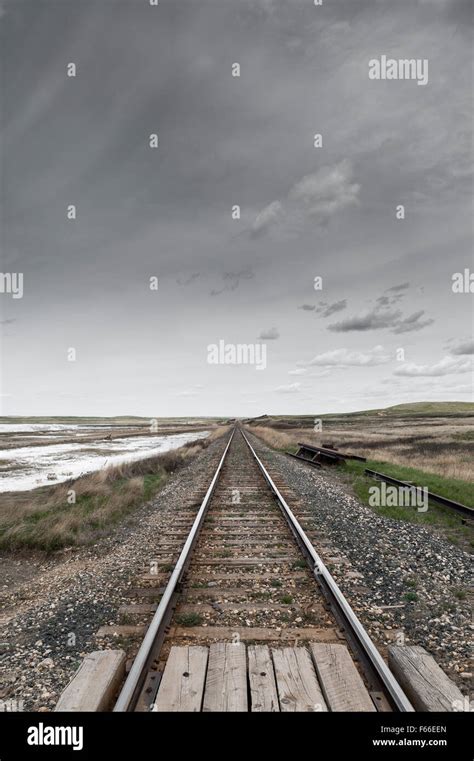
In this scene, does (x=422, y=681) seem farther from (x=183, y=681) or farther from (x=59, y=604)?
(x=59, y=604)

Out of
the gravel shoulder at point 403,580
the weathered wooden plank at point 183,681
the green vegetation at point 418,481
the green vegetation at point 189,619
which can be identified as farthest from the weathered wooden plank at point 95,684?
the green vegetation at point 418,481

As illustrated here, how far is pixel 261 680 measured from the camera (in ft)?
9.92

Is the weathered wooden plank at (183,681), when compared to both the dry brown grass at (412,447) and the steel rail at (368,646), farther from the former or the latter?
the dry brown grass at (412,447)

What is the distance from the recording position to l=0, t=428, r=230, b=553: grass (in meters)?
7.31

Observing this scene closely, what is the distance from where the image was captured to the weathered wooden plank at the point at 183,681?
109 inches

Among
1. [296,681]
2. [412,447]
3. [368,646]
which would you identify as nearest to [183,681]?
[296,681]

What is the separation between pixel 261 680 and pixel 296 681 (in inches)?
11.0

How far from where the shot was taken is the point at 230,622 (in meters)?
4.11

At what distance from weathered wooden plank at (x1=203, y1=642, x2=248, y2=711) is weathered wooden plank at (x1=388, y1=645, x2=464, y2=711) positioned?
4.17 ft

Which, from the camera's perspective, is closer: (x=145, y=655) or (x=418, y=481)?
(x=145, y=655)

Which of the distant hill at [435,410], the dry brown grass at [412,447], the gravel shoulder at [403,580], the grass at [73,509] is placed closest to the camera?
the gravel shoulder at [403,580]

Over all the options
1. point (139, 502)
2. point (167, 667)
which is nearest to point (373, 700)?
point (167, 667)

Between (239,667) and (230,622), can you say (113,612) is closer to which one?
(230,622)
